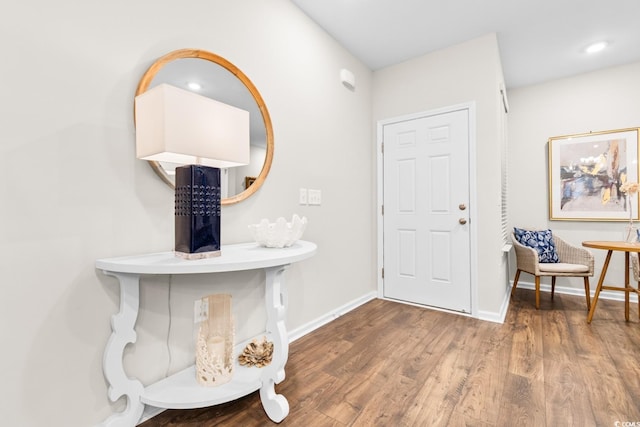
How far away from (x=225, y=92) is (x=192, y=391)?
61.8 inches

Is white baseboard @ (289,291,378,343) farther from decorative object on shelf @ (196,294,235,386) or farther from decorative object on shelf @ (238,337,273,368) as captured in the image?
decorative object on shelf @ (196,294,235,386)

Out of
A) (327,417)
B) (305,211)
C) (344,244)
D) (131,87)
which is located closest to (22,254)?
(131,87)

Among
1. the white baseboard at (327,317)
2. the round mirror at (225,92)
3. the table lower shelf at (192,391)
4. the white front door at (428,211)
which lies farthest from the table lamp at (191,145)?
the white front door at (428,211)

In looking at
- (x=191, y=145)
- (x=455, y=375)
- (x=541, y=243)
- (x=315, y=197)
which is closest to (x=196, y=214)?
(x=191, y=145)

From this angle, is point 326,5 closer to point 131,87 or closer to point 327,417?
point 131,87

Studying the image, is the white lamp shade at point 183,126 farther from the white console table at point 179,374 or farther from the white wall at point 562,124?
the white wall at point 562,124

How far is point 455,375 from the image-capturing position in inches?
68.9

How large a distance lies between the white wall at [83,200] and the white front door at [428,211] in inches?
67.1

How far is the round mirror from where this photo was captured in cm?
147

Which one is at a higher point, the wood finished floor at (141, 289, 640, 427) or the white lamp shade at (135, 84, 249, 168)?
the white lamp shade at (135, 84, 249, 168)

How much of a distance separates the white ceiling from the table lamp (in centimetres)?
160

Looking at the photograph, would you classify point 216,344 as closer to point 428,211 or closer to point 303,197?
point 303,197

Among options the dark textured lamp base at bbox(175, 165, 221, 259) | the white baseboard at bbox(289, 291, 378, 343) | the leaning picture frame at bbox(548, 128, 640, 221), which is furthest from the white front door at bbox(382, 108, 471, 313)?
the dark textured lamp base at bbox(175, 165, 221, 259)

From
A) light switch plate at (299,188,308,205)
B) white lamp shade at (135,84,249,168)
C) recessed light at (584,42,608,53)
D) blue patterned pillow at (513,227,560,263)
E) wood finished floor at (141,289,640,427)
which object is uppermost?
recessed light at (584,42,608,53)
